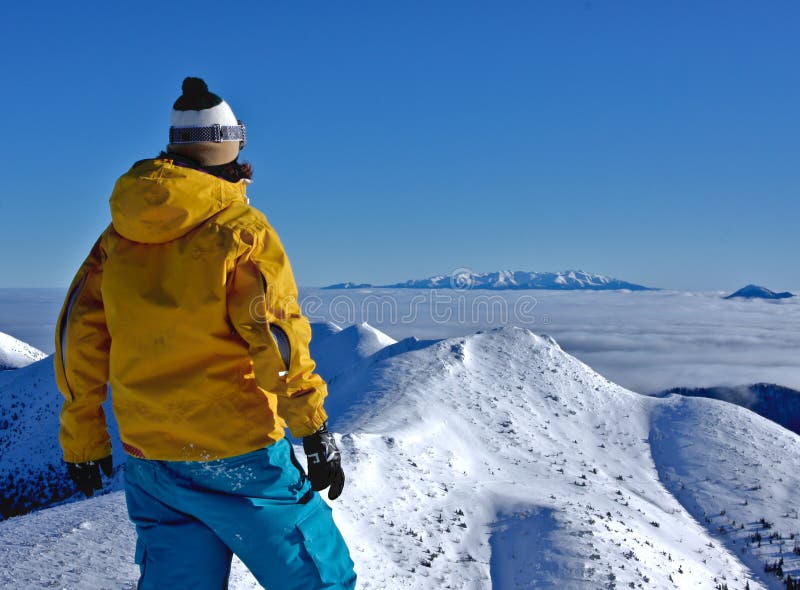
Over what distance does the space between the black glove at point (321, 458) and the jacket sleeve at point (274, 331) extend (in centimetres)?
8

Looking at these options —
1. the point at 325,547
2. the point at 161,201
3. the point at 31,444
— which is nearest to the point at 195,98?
the point at 161,201

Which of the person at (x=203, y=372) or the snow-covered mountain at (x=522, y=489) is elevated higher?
the person at (x=203, y=372)

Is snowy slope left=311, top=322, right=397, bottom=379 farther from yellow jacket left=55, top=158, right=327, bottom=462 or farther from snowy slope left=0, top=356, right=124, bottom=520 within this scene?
yellow jacket left=55, top=158, right=327, bottom=462

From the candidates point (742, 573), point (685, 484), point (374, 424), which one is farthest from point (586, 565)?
point (685, 484)

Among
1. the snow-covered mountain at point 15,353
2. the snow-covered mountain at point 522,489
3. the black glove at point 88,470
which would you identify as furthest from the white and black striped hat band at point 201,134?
the snow-covered mountain at point 15,353

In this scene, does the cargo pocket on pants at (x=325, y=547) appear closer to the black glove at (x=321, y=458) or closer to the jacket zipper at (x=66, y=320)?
the black glove at (x=321, y=458)

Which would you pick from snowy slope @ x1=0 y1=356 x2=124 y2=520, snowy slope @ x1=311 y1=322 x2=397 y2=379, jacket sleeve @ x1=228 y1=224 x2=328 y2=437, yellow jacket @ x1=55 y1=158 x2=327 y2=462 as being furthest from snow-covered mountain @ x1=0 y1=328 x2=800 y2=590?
snowy slope @ x1=311 y1=322 x2=397 y2=379

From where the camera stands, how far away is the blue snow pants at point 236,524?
286cm

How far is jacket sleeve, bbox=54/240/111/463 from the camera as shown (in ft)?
10.1

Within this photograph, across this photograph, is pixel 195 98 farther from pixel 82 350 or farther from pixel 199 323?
pixel 82 350

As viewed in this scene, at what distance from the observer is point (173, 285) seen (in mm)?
2721

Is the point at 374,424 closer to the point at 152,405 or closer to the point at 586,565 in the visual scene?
the point at 586,565

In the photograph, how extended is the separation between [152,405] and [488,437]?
19444 millimetres

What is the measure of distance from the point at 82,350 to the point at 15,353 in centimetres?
8668
